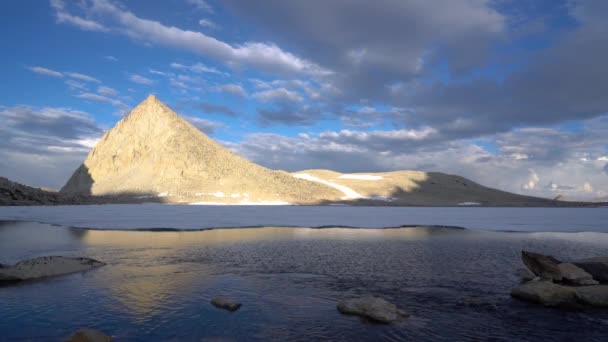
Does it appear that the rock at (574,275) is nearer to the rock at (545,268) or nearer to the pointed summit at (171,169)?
the rock at (545,268)

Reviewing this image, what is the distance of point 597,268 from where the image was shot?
11.5 m

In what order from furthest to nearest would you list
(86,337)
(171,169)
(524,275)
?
(171,169)
(524,275)
(86,337)

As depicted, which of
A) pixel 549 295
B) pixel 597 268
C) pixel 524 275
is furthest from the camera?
pixel 524 275

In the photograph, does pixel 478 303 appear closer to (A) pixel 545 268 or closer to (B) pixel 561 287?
(B) pixel 561 287

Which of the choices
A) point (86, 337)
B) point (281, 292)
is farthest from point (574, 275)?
point (86, 337)

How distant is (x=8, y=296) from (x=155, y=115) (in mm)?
83794

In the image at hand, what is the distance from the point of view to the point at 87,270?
1223 centimetres

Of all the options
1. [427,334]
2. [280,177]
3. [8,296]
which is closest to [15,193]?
[280,177]

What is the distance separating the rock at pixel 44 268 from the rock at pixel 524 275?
13.1m

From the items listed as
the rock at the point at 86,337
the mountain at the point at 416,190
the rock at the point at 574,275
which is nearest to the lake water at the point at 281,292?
the rock at the point at 86,337

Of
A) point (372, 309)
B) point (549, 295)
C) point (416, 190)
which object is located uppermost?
point (416, 190)

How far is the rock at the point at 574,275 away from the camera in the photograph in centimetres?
1111

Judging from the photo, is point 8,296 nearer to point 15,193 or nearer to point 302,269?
point 302,269

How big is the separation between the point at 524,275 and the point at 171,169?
68.0 metres
